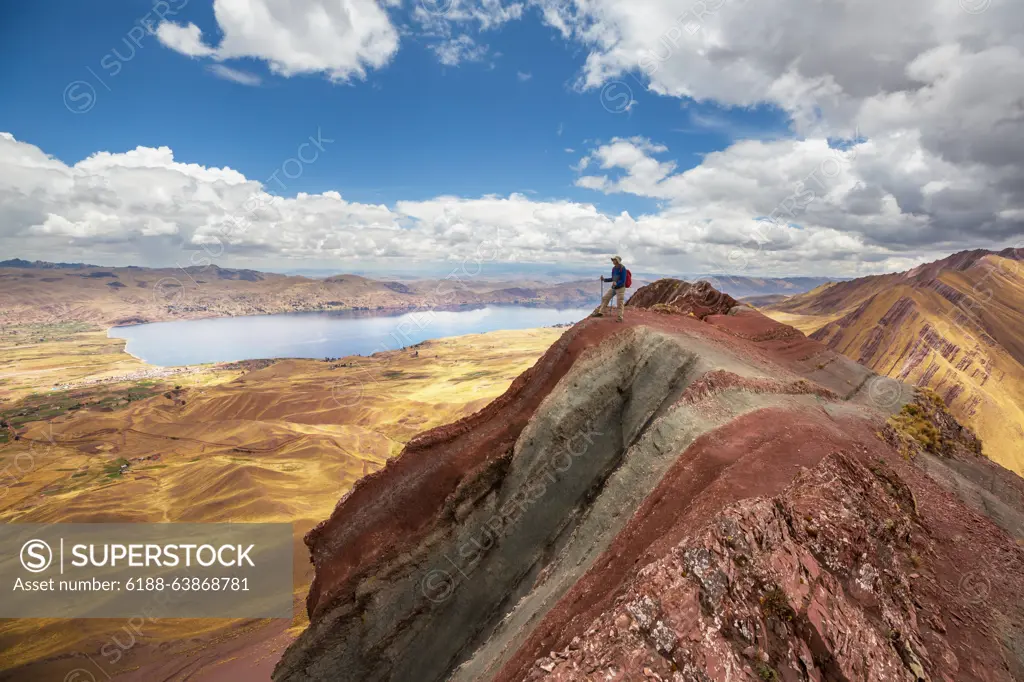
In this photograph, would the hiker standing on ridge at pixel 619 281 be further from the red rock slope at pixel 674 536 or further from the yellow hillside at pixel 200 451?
the yellow hillside at pixel 200 451

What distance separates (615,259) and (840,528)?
39.0 ft

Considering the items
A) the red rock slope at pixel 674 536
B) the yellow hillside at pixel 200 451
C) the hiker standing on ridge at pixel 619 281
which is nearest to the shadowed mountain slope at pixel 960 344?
the red rock slope at pixel 674 536

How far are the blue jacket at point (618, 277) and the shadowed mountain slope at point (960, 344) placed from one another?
254ft

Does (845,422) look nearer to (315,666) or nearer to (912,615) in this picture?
(912,615)

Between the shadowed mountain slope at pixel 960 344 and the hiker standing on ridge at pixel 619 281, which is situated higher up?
the hiker standing on ridge at pixel 619 281

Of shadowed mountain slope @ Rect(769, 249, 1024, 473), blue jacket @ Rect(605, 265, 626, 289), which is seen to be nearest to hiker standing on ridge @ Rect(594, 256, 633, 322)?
blue jacket @ Rect(605, 265, 626, 289)

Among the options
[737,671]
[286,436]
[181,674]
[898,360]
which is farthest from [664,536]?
[898,360]

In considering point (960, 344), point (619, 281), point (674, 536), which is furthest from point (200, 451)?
point (960, 344)

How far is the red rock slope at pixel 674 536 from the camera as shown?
7609 mm

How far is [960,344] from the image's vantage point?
290ft

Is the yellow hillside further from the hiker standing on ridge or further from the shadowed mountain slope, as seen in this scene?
the shadowed mountain slope

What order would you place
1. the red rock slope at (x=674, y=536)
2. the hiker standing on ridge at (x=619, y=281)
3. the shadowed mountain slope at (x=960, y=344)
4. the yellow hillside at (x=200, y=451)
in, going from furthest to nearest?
the shadowed mountain slope at (x=960, y=344) < the yellow hillside at (x=200, y=451) < the hiker standing on ridge at (x=619, y=281) < the red rock slope at (x=674, y=536)

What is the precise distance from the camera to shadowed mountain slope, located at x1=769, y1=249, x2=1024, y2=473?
70.7 meters

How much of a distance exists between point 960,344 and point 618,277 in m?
111
